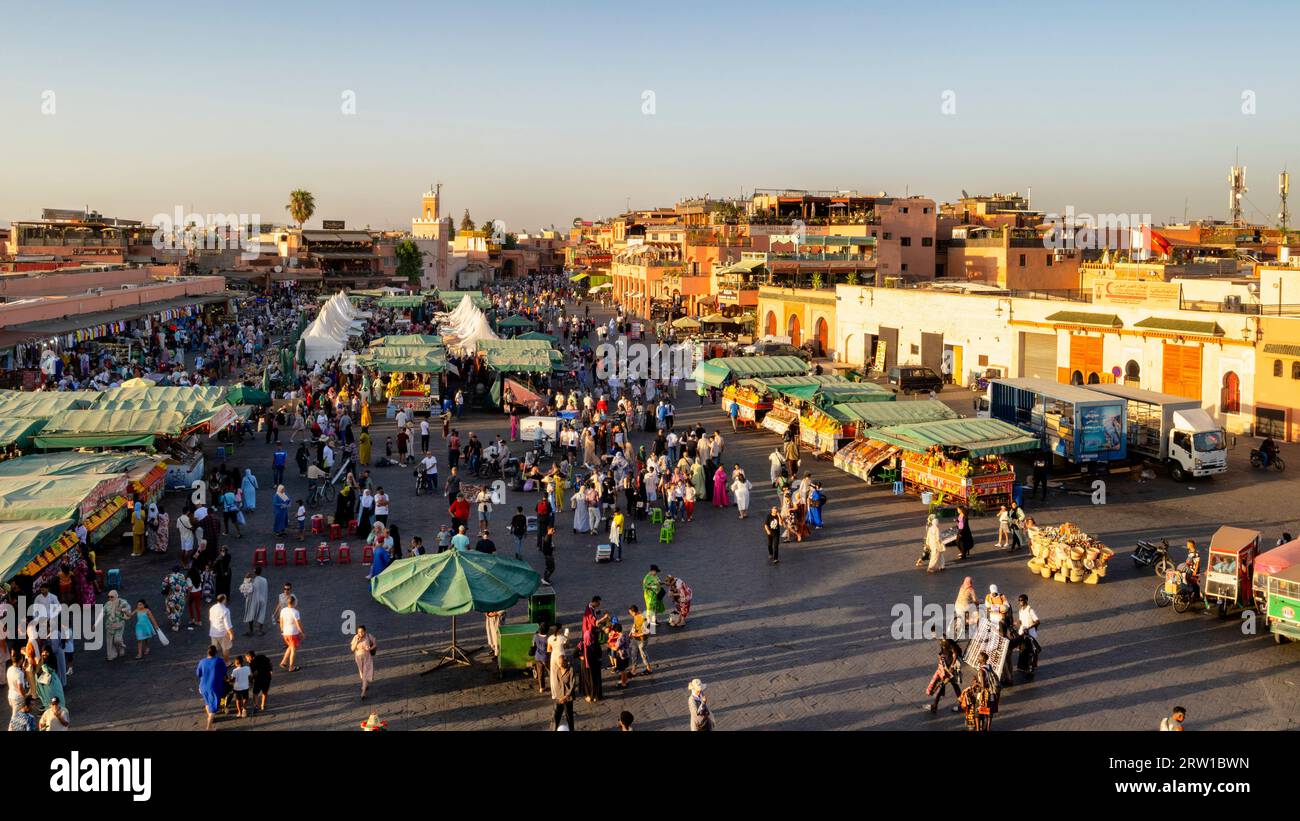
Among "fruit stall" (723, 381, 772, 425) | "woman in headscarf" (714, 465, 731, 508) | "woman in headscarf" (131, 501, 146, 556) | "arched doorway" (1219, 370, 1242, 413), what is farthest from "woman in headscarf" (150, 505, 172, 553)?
"arched doorway" (1219, 370, 1242, 413)

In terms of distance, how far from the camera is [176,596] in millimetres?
14281

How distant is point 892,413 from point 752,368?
8531 mm

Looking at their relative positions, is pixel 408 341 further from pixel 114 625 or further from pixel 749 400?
pixel 114 625

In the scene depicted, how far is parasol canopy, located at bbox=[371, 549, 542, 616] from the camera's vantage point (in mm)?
12188

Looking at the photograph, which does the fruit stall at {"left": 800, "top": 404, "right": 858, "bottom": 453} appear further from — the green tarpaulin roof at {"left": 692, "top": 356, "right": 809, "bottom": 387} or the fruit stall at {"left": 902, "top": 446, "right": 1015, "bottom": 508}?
the green tarpaulin roof at {"left": 692, "top": 356, "right": 809, "bottom": 387}

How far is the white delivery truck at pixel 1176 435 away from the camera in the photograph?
23.5 meters

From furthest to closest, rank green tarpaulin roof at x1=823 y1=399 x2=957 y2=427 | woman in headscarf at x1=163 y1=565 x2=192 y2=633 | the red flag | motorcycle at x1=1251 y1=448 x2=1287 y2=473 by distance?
the red flag
motorcycle at x1=1251 y1=448 x2=1287 y2=473
green tarpaulin roof at x1=823 y1=399 x2=957 y2=427
woman in headscarf at x1=163 y1=565 x2=192 y2=633

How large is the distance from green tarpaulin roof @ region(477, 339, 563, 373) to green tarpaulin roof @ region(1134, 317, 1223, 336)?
18295mm

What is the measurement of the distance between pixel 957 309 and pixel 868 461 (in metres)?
18.9

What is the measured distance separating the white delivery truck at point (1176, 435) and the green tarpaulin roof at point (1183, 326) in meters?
5.19
